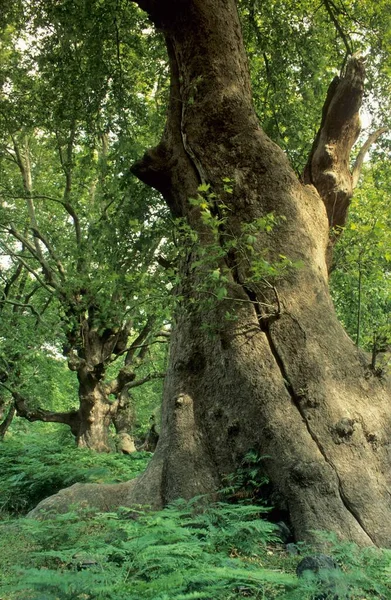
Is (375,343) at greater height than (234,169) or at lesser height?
lesser

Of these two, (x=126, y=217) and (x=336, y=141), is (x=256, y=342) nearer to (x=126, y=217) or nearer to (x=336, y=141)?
(x=336, y=141)

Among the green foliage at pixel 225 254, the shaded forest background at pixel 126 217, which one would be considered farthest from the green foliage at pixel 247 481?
the green foliage at pixel 225 254

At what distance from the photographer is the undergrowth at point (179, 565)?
2404 millimetres

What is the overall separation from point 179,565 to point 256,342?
Result: 2822 mm

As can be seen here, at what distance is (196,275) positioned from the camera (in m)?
5.61

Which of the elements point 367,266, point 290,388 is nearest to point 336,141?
point 367,266

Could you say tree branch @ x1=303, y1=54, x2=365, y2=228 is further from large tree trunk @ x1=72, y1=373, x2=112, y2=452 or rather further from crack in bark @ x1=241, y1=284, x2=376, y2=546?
large tree trunk @ x1=72, y1=373, x2=112, y2=452

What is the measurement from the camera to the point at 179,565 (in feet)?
8.91

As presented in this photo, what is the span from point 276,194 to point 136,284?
2042 mm

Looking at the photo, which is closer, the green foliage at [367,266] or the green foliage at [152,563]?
the green foliage at [152,563]

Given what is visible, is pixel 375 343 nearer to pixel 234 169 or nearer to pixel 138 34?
pixel 234 169

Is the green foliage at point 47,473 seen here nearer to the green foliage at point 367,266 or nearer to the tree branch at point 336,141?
the green foliage at point 367,266

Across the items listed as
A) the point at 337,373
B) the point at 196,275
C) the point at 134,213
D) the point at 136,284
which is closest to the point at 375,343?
the point at 337,373

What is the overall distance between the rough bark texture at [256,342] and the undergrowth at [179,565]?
524mm
